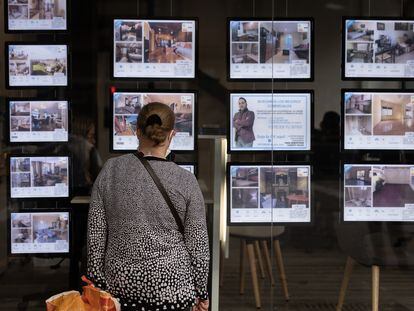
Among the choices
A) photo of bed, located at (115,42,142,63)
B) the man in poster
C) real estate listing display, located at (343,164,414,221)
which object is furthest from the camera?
real estate listing display, located at (343,164,414,221)

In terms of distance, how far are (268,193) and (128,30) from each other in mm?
1625

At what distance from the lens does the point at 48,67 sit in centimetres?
510

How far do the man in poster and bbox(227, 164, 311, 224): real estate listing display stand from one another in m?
0.19

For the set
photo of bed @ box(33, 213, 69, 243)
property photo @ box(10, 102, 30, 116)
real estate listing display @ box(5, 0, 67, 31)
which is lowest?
photo of bed @ box(33, 213, 69, 243)

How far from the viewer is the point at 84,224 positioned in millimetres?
5211

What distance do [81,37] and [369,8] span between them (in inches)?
86.9

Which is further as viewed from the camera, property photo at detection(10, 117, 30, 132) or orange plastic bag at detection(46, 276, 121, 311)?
property photo at detection(10, 117, 30, 132)

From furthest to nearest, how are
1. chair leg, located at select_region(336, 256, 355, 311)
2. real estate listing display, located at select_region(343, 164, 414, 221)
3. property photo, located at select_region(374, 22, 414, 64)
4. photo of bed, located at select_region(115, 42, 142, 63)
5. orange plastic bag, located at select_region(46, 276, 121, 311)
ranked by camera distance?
chair leg, located at select_region(336, 256, 355, 311)
real estate listing display, located at select_region(343, 164, 414, 221)
property photo, located at select_region(374, 22, 414, 64)
photo of bed, located at select_region(115, 42, 142, 63)
orange plastic bag, located at select_region(46, 276, 121, 311)

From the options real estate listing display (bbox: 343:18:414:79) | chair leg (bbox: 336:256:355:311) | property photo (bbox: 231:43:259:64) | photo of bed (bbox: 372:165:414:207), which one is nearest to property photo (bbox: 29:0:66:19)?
property photo (bbox: 231:43:259:64)

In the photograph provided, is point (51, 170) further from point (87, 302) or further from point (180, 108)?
point (87, 302)

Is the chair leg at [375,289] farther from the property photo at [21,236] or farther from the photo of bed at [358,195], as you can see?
the property photo at [21,236]

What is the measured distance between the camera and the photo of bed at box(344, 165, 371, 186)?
17.6 ft

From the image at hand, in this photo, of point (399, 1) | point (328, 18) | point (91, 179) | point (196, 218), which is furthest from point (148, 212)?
point (399, 1)

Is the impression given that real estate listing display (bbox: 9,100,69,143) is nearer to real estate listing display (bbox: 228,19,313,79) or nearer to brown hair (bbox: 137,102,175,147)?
real estate listing display (bbox: 228,19,313,79)
